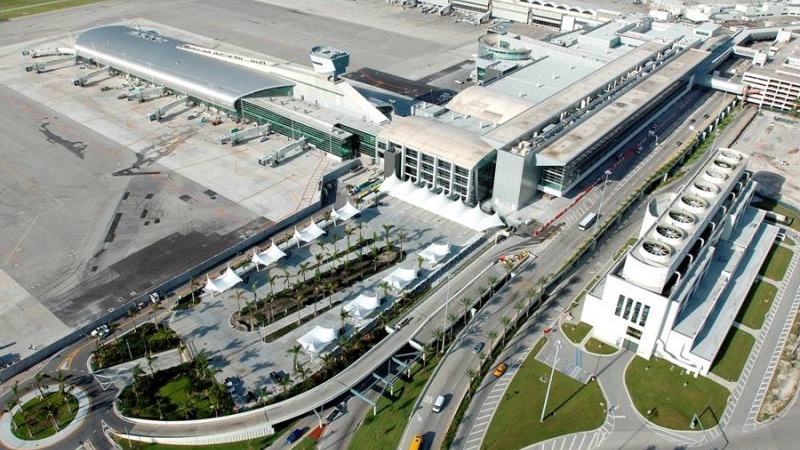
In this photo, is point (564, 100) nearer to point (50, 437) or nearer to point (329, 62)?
point (329, 62)

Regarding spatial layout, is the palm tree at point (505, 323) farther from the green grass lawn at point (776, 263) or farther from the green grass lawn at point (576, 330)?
the green grass lawn at point (776, 263)

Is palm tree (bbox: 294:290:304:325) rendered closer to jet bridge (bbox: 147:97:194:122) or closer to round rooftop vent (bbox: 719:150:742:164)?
round rooftop vent (bbox: 719:150:742:164)

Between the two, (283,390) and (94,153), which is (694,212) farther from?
(94,153)

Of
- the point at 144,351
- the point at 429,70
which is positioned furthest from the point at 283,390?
the point at 429,70

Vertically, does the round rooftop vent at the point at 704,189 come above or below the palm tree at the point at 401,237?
above

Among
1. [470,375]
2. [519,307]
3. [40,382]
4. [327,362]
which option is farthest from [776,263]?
[40,382]

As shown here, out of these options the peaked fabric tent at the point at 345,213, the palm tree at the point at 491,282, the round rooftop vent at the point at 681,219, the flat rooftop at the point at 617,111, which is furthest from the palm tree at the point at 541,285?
the peaked fabric tent at the point at 345,213
